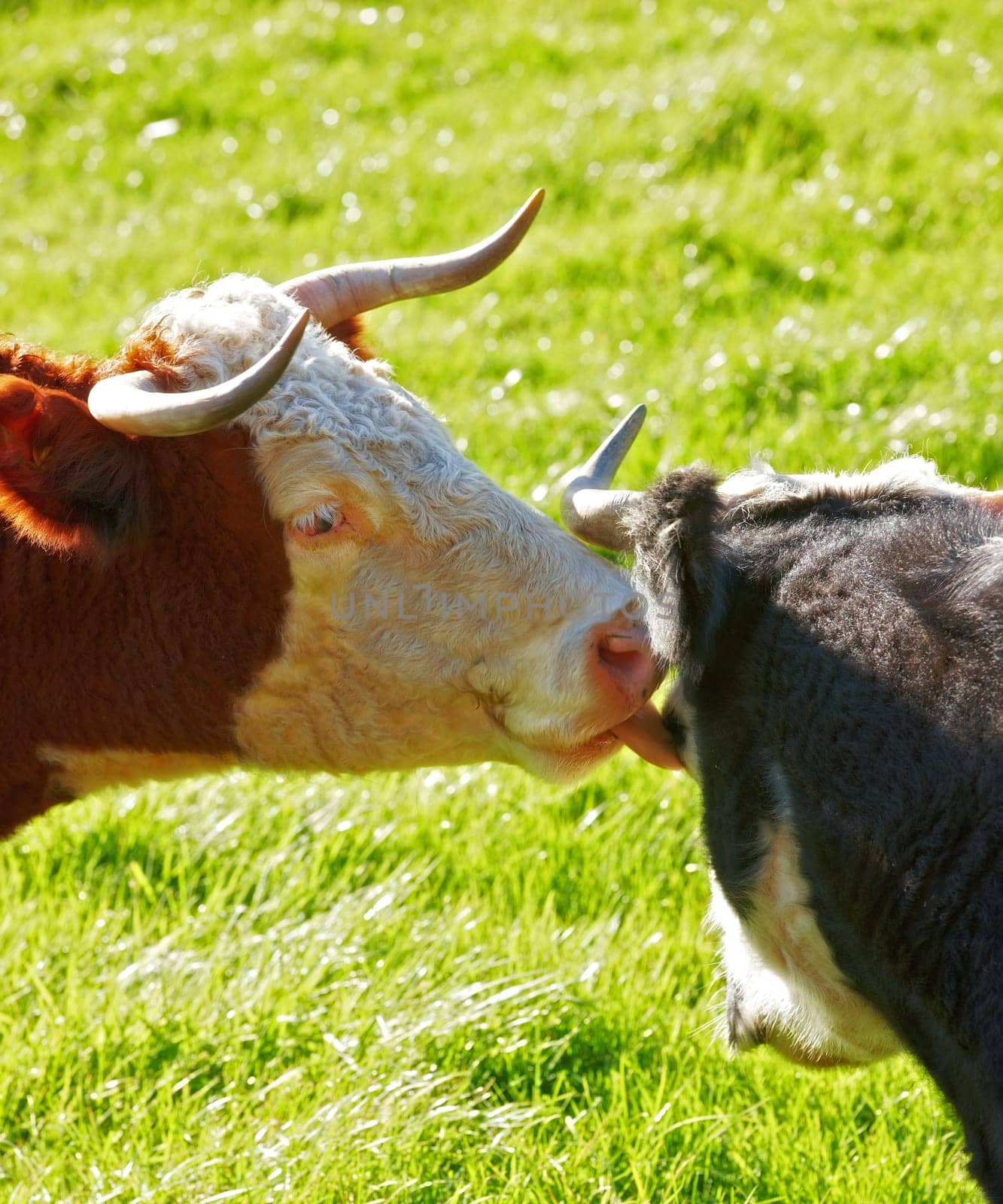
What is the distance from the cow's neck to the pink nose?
700mm

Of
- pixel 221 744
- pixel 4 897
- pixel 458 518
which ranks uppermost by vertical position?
pixel 458 518

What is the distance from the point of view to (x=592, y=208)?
9055 mm

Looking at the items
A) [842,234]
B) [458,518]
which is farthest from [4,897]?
[842,234]

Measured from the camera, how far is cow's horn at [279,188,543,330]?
3.46 metres

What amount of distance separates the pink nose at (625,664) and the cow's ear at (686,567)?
0.50 m

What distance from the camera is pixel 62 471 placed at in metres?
2.89

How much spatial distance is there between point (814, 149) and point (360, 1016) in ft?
22.7

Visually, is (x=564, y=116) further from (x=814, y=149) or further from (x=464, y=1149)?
(x=464, y=1149)

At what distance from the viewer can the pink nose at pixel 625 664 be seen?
3.01 m

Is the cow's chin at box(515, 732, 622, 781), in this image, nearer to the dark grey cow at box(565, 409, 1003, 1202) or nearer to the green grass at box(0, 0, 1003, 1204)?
the dark grey cow at box(565, 409, 1003, 1202)

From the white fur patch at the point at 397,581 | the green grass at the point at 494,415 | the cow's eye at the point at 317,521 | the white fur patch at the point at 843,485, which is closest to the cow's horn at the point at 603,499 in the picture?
the white fur patch at the point at 397,581

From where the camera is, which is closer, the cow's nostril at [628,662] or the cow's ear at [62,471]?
the cow's ear at [62,471]

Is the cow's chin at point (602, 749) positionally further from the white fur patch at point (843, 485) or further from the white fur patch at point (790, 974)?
the white fur patch at point (843, 485)

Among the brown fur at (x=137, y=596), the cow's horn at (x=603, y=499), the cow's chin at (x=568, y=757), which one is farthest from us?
the cow's chin at (x=568, y=757)
